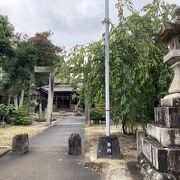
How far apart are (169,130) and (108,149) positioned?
3.03m

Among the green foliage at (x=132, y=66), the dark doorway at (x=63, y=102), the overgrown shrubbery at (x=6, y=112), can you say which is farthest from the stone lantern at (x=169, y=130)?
the dark doorway at (x=63, y=102)

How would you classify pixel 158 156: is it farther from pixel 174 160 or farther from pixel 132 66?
pixel 132 66

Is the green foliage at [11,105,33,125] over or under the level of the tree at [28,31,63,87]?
under

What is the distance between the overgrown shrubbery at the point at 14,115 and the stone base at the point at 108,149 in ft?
52.3

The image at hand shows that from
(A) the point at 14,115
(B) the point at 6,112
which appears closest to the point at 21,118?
(A) the point at 14,115

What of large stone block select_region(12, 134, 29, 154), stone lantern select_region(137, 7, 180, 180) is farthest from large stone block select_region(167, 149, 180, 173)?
large stone block select_region(12, 134, 29, 154)

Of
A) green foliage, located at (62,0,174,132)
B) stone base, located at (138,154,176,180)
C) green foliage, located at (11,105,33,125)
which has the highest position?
green foliage, located at (62,0,174,132)

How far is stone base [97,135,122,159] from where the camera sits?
821 centimetres

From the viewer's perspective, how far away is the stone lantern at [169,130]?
5.35m

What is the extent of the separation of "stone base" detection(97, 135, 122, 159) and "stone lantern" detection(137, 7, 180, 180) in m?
1.61

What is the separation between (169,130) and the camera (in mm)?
5531

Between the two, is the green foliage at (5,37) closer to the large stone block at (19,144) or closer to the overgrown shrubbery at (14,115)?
the overgrown shrubbery at (14,115)

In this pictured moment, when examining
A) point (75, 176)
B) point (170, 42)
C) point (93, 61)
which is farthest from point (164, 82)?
point (75, 176)

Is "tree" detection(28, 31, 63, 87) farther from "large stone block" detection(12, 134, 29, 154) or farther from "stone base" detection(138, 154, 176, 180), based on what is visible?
"stone base" detection(138, 154, 176, 180)
